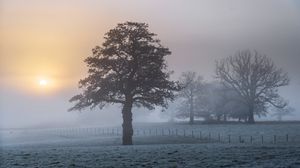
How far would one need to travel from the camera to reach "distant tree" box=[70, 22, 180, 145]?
45875 mm

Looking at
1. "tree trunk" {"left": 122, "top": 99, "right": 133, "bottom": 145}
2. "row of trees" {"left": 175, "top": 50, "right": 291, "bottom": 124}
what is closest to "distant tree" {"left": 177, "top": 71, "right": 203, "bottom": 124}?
"row of trees" {"left": 175, "top": 50, "right": 291, "bottom": 124}

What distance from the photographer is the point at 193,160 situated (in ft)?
85.4

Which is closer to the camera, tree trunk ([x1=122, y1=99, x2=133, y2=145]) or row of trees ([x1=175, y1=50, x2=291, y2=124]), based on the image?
tree trunk ([x1=122, y1=99, x2=133, y2=145])

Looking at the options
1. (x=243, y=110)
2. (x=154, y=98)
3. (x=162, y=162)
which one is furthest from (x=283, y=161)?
(x=243, y=110)

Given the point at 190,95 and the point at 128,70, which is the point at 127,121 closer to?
the point at 128,70

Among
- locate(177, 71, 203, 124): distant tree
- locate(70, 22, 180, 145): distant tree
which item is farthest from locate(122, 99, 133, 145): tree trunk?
locate(177, 71, 203, 124): distant tree

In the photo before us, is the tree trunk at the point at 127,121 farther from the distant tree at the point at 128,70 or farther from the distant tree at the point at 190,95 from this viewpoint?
the distant tree at the point at 190,95

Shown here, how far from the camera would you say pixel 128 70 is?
46.2 meters

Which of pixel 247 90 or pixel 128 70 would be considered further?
pixel 247 90

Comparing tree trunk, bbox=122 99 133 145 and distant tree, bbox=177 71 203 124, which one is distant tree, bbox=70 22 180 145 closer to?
tree trunk, bbox=122 99 133 145

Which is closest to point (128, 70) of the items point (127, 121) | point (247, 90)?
point (127, 121)

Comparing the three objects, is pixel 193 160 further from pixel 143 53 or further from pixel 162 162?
pixel 143 53

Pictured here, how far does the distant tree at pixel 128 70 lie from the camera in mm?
45875

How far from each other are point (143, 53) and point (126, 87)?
410 centimetres
